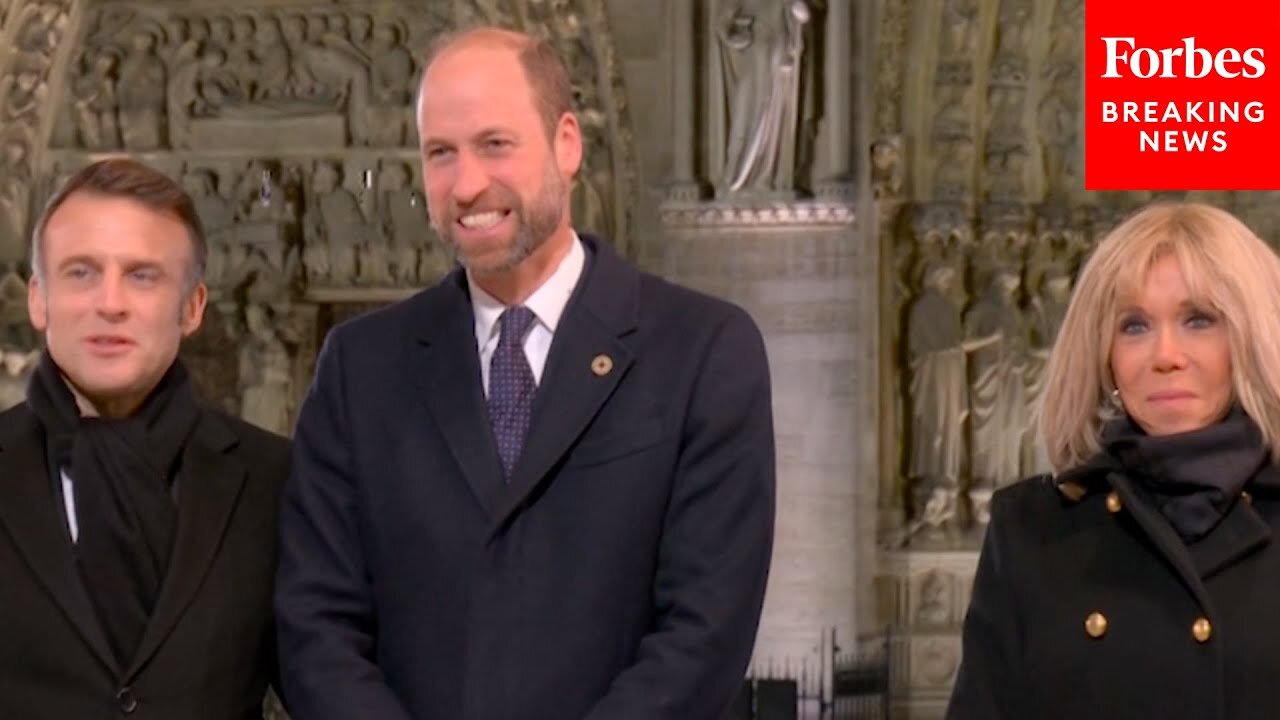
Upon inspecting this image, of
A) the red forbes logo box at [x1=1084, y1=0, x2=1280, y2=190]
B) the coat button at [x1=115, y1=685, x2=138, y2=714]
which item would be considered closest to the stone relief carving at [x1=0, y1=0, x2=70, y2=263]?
the red forbes logo box at [x1=1084, y1=0, x2=1280, y2=190]

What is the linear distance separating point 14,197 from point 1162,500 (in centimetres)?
894

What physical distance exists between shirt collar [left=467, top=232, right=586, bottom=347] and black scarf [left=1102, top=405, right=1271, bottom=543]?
0.74 m

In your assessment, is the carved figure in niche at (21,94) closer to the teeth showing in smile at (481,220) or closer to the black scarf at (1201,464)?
the teeth showing in smile at (481,220)

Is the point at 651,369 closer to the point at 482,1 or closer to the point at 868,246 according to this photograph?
the point at 868,246

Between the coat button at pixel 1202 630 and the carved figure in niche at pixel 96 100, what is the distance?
9068 millimetres

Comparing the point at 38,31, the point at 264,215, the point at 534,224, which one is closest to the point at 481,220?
the point at 534,224

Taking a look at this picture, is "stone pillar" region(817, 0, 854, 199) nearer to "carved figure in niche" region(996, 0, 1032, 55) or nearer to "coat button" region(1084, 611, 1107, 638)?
"carved figure in niche" region(996, 0, 1032, 55)

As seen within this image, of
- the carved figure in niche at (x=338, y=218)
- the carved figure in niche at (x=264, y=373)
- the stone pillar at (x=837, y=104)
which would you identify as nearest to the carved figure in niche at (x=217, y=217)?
the carved figure in niche at (x=264, y=373)

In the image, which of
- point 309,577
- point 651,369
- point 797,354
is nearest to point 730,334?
point 651,369

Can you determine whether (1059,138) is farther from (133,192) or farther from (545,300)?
(133,192)

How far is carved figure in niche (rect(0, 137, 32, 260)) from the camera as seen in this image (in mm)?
11203

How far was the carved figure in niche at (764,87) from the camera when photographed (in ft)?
33.1

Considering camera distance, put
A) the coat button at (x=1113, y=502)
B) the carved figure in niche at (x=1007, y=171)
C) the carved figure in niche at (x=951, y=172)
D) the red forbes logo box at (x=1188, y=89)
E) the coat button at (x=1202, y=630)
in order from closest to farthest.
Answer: the coat button at (x=1202, y=630) < the coat button at (x=1113, y=502) < the red forbes logo box at (x=1188, y=89) < the carved figure in niche at (x=951, y=172) < the carved figure in niche at (x=1007, y=171)

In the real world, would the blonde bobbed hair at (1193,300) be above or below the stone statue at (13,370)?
above
